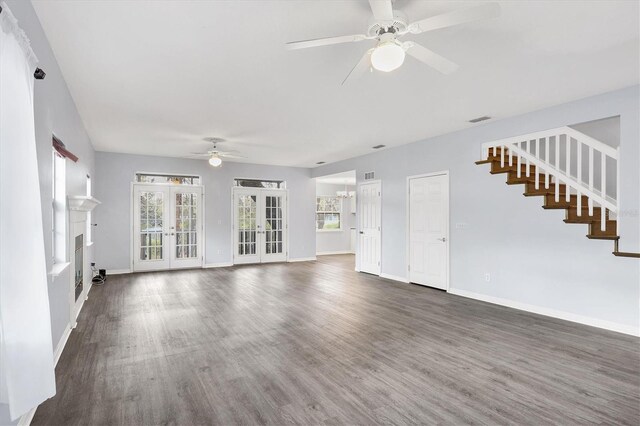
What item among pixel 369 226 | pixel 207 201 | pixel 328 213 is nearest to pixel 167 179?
pixel 207 201

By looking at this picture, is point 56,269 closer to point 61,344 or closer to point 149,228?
point 61,344

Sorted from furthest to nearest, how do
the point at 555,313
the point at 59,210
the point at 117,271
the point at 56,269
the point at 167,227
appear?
1. the point at 167,227
2. the point at 117,271
3. the point at 555,313
4. the point at 59,210
5. the point at 56,269

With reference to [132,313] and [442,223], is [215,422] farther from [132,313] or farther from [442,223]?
[442,223]

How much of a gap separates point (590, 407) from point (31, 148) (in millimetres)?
3827

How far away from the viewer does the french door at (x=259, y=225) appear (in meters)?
9.33

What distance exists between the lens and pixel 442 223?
20.0 ft

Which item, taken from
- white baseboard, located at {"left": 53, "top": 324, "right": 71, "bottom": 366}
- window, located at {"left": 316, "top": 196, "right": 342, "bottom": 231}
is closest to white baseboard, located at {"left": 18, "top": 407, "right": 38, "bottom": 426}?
white baseboard, located at {"left": 53, "top": 324, "right": 71, "bottom": 366}

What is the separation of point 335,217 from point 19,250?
434 inches

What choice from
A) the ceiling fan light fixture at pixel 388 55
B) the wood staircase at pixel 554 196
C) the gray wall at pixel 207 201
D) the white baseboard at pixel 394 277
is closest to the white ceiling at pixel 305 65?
the ceiling fan light fixture at pixel 388 55

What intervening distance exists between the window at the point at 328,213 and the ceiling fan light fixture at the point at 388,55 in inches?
395

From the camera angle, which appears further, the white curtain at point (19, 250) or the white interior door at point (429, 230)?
the white interior door at point (429, 230)

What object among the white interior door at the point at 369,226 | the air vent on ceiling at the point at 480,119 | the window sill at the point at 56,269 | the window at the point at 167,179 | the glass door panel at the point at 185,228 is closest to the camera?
the window sill at the point at 56,269

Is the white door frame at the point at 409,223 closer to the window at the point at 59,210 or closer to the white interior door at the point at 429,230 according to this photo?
the white interior door at the point at 429,230

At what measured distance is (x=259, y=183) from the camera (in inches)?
382
